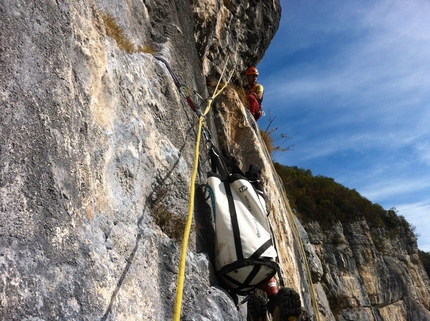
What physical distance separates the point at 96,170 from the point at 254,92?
23.5 ft

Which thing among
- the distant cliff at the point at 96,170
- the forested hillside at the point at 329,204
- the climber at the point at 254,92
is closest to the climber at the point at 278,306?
the distant cliff at the point at 96,170

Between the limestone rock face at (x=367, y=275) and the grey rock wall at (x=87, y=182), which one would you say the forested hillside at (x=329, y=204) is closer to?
the limestone rock face at (x=367, y=275)

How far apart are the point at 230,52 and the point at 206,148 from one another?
498 cm

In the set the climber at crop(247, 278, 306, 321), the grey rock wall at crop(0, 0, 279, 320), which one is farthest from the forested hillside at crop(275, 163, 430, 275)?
the grey rock wall at crop(0, 0, 279, 320)

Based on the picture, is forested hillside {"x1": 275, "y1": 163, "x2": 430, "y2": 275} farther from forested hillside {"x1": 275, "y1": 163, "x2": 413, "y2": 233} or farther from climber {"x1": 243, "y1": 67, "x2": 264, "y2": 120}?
climber {"x1": 243, "y1": 67, "x2": 264, "y2": 120}

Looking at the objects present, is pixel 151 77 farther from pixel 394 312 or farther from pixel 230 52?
pixel 394 312

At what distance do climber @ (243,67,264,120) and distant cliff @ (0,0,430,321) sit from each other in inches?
161

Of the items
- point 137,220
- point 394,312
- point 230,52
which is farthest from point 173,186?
point 394,312

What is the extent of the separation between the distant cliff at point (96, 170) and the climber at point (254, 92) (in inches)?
161

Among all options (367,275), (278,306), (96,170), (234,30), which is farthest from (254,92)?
(367,275)

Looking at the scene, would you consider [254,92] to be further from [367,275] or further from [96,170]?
[367,275]

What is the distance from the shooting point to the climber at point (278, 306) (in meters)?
3.44

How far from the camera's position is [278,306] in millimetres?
3492

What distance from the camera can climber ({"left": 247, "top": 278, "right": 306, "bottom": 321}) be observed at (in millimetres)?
3441
